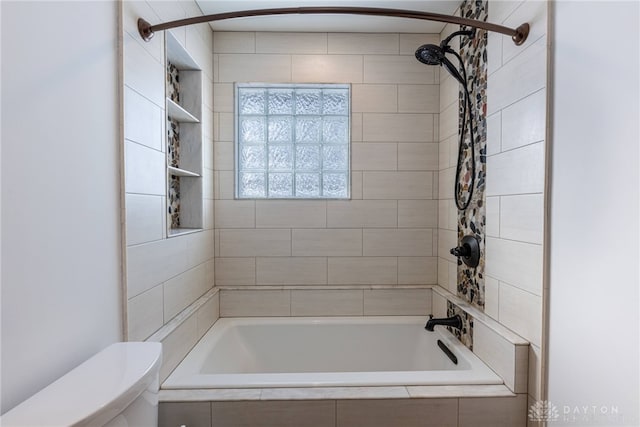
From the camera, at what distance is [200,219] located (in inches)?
85.0

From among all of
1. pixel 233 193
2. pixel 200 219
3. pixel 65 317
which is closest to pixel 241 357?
pixel 200 219

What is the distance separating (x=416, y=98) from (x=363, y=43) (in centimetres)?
53

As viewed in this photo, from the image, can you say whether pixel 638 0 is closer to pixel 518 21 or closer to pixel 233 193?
pixel 518 21

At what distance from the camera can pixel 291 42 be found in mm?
2387

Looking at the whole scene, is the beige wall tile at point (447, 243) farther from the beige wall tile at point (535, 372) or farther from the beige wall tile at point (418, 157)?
the beige wall tile at point (535, 372)

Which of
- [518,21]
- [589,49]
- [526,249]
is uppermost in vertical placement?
[518,21]

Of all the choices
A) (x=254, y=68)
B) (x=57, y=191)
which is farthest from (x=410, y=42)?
(x=57, y=191)

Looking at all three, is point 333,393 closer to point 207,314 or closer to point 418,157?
point 207,314

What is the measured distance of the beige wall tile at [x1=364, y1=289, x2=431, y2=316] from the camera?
241 centimetres

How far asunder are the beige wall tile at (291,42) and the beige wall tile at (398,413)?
2.15 meters

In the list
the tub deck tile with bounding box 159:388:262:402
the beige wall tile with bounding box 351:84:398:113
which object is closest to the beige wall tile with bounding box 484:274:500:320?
the tub deck tile with bounding box 159:388:262:402

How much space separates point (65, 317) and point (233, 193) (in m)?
1.48

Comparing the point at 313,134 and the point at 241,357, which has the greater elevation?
the point at 313,134

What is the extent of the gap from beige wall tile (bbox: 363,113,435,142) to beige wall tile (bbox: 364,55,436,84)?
24 centimetres
